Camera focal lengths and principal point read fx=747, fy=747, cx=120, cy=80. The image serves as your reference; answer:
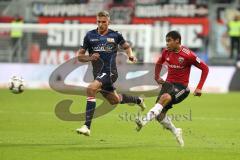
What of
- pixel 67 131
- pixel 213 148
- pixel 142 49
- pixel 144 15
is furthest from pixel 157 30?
pixel 213 148

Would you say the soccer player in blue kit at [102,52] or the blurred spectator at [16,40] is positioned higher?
the soccer player in blue kit at [102,52]

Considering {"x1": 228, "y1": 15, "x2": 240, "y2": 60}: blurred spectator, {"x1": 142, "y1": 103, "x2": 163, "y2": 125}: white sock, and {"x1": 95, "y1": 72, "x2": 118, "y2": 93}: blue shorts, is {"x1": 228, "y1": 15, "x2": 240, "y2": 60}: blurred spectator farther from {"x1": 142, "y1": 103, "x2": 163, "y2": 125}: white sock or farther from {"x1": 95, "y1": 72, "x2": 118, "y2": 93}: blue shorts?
{"x1": 142, "y1": 103, "x2": 163, "y2": 125}: white sock

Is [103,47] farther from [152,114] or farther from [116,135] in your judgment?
[152,114]

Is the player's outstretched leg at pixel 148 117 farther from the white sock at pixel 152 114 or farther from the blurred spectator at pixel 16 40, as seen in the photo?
the blurred spectator at pixel 16 40

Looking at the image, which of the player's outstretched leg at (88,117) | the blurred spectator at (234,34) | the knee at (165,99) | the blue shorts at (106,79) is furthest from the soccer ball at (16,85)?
the blurred spectator at (234,34)

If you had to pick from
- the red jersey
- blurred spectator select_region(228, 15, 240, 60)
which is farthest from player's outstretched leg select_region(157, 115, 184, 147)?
blurred spectator select_region(228, 15, 240, 60)

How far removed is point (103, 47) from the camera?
1372cm

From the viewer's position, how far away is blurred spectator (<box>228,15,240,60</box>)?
33.2 metres

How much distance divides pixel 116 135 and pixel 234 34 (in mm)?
20022

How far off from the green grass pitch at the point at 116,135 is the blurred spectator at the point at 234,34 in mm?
11192

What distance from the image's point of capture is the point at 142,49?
27844 millimetres

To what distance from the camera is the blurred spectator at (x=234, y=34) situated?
33.2 meters

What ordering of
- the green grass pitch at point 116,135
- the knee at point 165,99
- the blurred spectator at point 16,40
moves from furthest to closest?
the blurred spectator at point 16,40 → the knee at point 165,99 → the green grass pitch at point 116,135

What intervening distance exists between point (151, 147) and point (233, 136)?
2.59 metres
